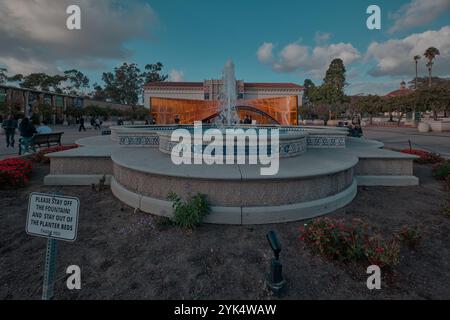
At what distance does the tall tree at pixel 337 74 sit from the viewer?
71.2m

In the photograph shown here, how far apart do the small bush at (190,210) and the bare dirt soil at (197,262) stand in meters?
0.16

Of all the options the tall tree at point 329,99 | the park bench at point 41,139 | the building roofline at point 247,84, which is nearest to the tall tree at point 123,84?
the building roofline at point 247,84

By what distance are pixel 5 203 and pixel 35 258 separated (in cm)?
302

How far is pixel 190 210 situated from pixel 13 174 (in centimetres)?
559

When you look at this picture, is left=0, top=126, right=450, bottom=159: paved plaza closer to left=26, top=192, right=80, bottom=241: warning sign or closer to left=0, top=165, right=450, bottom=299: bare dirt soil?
left=0, top=165, right=450, bottom=299: bare dirt soil

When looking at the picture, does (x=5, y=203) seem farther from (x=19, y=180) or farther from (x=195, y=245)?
(x=195, y=245)

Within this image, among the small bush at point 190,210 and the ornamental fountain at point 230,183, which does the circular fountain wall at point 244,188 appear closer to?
the ornamental fountain at point 230,183

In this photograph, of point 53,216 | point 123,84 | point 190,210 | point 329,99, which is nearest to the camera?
point 53,216

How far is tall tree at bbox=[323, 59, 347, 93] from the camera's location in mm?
71250

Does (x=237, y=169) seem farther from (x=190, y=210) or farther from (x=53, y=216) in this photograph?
(x=53, y=216)

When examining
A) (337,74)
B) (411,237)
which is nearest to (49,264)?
(411,237)

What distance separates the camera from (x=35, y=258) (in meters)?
3.55

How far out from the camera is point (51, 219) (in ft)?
7.95

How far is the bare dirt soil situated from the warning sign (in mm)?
987
